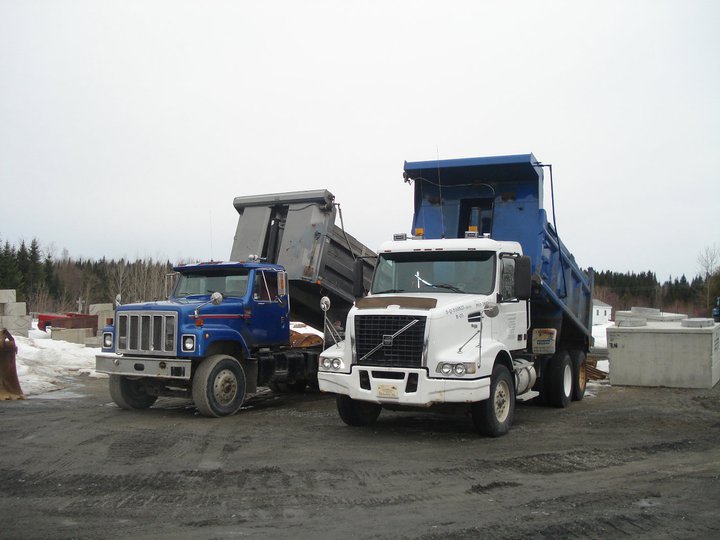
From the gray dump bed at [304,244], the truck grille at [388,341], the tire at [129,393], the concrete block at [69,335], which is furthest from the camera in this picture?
the concrete block at [69,335]

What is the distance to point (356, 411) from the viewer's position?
10.5 m

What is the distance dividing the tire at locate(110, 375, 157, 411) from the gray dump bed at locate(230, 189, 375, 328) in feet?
10.3

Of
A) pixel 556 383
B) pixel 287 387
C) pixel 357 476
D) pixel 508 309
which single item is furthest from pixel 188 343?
pixel 556 383

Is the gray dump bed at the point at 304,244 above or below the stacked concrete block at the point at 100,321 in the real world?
above

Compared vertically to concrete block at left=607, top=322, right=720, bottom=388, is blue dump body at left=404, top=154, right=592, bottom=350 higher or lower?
higher

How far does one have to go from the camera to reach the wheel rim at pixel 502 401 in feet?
31.3

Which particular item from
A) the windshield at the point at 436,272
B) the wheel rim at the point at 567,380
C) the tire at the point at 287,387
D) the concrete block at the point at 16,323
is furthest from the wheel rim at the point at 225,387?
the concrete block at the point at 16,323

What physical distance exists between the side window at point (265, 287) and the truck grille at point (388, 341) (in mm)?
3442

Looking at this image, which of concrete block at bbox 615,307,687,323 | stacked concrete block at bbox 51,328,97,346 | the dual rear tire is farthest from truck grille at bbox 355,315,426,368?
stacked concrete block at bbox 51,328,97,346

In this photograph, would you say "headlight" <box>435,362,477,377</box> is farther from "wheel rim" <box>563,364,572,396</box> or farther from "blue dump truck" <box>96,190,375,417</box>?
"wheel rim" <box>563,364,572,396</box>

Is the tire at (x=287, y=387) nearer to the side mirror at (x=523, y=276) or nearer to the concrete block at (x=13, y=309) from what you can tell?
the side mirror at (x=523, y=276)

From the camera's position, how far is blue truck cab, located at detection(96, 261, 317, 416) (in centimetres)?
1125

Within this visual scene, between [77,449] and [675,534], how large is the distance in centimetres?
683

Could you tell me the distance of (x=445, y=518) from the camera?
5930 mm
